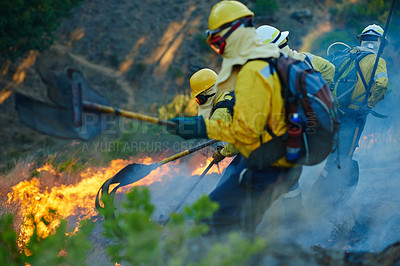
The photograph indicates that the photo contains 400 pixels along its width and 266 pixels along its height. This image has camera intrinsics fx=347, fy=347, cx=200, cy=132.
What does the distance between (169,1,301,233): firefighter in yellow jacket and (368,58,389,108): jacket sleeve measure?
6.59ft

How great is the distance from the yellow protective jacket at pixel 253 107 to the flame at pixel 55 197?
2.54 m

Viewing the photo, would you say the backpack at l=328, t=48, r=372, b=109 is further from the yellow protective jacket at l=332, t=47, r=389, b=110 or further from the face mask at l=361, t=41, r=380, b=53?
the face mask at l=361, t=41, r=380, b=53

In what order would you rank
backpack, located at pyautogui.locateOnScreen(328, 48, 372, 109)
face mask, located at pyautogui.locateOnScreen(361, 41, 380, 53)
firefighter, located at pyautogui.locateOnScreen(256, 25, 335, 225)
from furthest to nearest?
face mask, located at pyautogui.locateOnScreen(361, 41, 380, 53) < backpack, located at pyautogui.locateOnScreen(328, 48, 372, 109) < firefighter, located at pyautogui.locateOnScreen(256, 25, 335, 225)

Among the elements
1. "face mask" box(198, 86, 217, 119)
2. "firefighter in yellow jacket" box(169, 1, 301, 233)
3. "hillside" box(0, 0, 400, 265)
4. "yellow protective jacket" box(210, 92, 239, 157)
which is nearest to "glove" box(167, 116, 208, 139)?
"firefighter in yellow jacket" box(169, 1, 301, 233)

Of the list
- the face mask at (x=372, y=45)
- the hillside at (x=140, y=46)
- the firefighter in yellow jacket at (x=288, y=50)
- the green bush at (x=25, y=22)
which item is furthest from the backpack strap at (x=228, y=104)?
the hillside at (x=140, y=46)

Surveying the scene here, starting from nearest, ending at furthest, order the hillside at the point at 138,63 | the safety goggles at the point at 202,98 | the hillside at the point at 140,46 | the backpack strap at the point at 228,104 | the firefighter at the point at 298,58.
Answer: the backpack strap at the point at 228,104 < the firefighter at the point at 298,58 < the safety goggles at the point at 202,98 < the hillside at the point at 138,63 < the hillside at the point at 140,46

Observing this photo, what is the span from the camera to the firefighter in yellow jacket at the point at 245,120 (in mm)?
2486

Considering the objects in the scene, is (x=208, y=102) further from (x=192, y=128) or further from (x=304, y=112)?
(x=304, y=112)

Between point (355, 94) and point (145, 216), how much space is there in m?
3.48

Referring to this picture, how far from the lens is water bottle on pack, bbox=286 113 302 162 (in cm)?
261

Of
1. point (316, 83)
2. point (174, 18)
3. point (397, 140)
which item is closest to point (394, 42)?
point (397, 140)

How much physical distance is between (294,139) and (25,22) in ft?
38.5

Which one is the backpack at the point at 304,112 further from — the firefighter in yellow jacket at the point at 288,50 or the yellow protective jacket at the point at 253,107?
the firefighter in yellow jacket at the point at 288,50

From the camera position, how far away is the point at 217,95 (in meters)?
4.10
